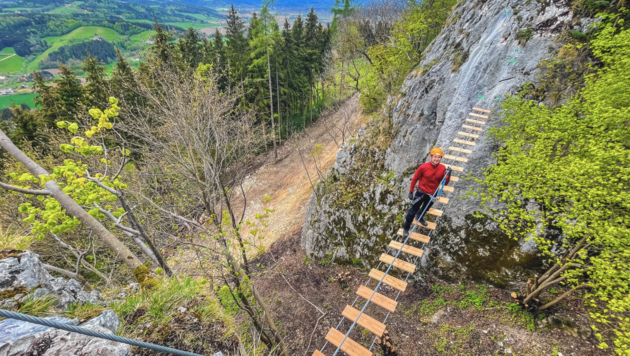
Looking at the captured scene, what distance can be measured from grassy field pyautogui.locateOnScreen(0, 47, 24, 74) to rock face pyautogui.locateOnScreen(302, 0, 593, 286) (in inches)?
6104

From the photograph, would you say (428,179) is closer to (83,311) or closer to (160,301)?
(160,301)

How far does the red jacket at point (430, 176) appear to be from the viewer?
21.5 feet

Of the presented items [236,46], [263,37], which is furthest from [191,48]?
[263,37]

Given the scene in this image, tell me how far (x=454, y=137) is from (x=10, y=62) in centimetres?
17212

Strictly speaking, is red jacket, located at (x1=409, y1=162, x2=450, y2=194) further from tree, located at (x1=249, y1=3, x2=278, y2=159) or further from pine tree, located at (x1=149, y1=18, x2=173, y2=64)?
pine tree, located at (x1=149, y1=18, x2=173, y2=64)

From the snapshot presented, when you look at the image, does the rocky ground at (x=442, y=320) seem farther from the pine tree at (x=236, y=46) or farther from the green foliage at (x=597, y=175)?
the pine tree at (x=236, y=46)

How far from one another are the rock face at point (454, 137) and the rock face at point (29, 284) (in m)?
9.33

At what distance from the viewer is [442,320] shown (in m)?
7.76

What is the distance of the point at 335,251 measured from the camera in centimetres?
1262

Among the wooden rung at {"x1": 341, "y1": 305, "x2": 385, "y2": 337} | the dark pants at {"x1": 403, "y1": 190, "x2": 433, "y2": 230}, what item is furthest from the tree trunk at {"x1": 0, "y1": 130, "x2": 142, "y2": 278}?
the dark pants at {"x1": 403, "y1": 190, "x2": 433, "y2": 230}

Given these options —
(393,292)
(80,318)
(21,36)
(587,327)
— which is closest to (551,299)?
(587,327)

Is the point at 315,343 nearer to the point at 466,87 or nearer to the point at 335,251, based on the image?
the point at 335,251

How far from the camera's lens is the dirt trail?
19734 mm

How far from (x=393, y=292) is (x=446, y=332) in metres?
2.32
